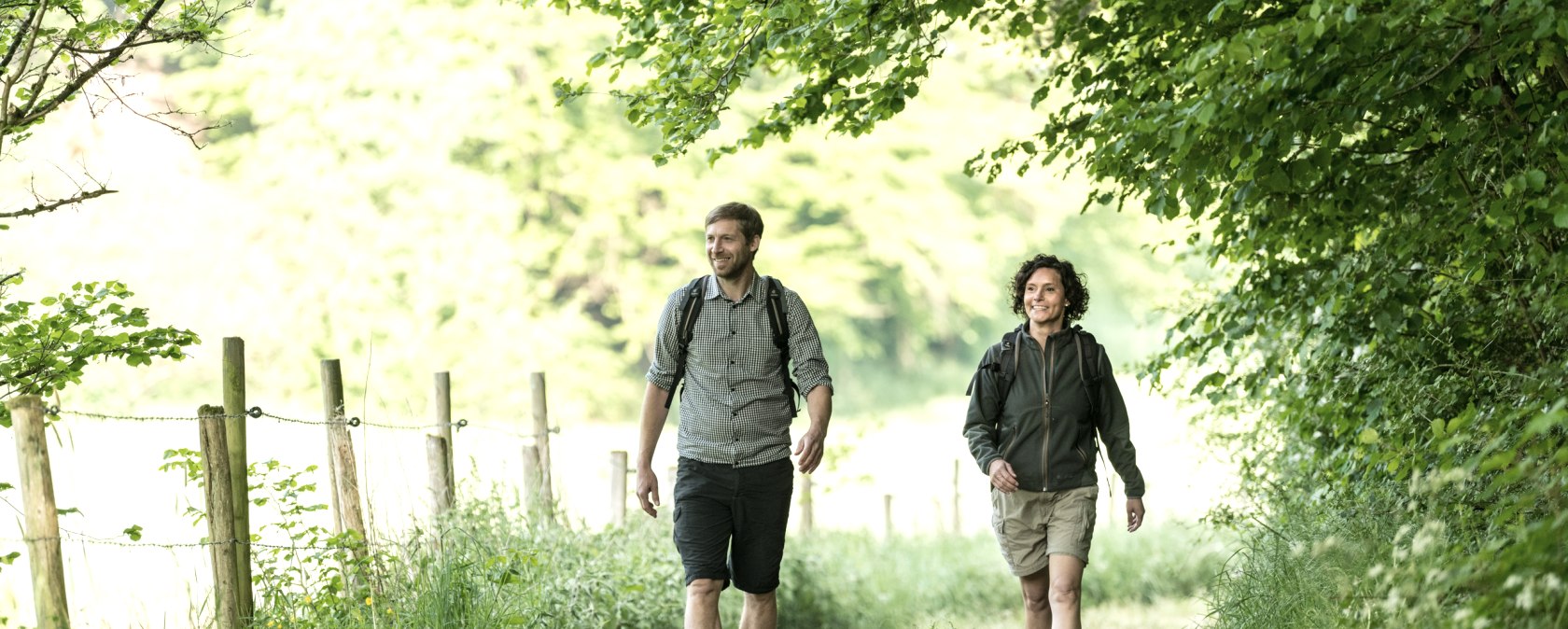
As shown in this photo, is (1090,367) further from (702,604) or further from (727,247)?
(702,604)

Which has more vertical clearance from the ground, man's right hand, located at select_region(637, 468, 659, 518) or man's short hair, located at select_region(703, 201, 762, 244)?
man's short hair, located at select_region(703, 201, 762, 244)

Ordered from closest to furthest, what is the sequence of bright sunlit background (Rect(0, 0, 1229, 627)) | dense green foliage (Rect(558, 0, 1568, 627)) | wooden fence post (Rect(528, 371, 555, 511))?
dense green foliage (Rect(558, 0, 1568, 627)) → wooden fence post (Rect(528, 371, 555, 511)) → bright sunlit background (Rect(0, 0, 1229, 627))

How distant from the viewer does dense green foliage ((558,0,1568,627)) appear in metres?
4.58

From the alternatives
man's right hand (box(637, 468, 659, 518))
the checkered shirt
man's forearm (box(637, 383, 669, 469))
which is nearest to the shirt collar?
the checkered shirt

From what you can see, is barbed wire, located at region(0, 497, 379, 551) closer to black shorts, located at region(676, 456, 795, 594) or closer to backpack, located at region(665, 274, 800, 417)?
black shorts, located at region(676, 456, 795, 594)

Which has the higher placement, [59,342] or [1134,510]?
[59,342]

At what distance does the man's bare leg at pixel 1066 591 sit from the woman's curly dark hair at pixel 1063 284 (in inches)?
33.9

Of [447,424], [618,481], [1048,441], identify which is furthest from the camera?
[618,481]

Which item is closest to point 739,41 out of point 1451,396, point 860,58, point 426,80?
point 860,58

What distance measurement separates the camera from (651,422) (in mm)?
5363

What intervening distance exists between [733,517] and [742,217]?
100cm

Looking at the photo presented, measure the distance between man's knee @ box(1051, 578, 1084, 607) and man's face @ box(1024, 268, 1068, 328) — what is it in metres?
0.88

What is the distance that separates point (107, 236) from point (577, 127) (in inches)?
318

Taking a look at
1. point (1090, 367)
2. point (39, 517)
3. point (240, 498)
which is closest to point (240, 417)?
point (240, 498)
